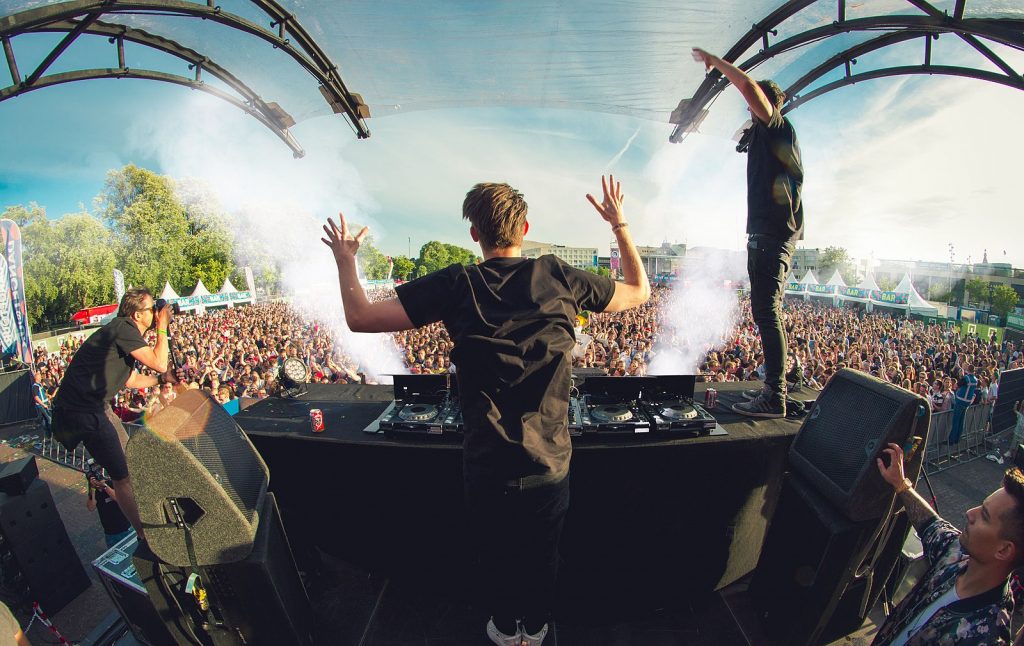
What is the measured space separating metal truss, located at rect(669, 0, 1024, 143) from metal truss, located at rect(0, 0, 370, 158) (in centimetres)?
366

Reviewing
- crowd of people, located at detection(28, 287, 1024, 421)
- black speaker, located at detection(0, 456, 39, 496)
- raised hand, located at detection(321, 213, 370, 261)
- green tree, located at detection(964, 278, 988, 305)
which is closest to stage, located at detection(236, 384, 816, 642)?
raised hand, located at detection(321, 213, 370, 261)

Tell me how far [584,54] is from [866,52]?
259cm

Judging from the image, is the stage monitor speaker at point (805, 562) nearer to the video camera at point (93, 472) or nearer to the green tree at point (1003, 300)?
the video camera at point (93, 472)

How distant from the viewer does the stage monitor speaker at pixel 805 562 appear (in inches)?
71.3

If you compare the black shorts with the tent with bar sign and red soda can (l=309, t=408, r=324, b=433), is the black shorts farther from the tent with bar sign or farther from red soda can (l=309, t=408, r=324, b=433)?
the tent with bar sign

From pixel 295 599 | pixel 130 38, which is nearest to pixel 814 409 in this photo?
pixel 295 599

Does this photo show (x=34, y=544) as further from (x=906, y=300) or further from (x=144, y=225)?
(x=144, y=225)

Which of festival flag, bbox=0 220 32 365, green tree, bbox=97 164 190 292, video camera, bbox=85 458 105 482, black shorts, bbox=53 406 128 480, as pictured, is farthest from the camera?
green tree, bbox=97 164 190 292

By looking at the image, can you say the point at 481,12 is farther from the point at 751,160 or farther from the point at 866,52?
the point at 866,52

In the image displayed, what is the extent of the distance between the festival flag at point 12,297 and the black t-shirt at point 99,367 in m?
9.20

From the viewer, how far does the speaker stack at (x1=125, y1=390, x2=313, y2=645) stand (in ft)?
5.22

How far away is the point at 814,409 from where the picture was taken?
84.0 inches

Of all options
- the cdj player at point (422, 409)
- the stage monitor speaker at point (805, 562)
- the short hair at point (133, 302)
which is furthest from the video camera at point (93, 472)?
the stage monitor speaker at point (805, 562)

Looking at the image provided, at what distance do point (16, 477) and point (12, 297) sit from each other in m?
9.33
